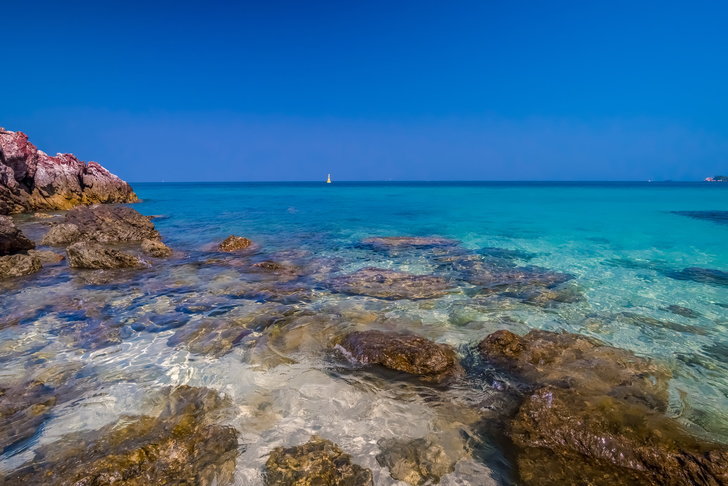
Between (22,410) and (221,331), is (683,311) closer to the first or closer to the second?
(221,331)

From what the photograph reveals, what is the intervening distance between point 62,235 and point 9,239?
3.99 m

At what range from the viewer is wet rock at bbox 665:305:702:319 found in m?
8.50

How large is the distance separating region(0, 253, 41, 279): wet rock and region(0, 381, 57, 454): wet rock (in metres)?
7.83

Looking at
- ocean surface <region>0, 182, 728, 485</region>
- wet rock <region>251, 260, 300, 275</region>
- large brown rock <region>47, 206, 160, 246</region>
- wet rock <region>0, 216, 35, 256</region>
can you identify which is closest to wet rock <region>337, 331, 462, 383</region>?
ocean surface <region>0, 182, 728, 485</region>

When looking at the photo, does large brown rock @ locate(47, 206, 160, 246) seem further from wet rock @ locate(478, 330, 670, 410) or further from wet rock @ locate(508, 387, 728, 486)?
wet rock @ locate(508, 387, 728, 486)

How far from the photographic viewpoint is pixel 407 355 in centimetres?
587

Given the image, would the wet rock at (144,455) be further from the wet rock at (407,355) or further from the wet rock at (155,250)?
the wet rock at (155,250)

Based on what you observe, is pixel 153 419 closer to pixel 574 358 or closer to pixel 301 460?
pixel 301 460

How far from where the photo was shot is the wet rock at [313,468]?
362 centimetres

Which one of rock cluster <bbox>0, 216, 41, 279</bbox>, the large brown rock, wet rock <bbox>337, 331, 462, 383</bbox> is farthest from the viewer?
the large brown rock

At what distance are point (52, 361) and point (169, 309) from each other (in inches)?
103

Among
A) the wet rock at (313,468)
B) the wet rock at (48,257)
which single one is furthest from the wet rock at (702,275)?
the wet rock at (48,257)

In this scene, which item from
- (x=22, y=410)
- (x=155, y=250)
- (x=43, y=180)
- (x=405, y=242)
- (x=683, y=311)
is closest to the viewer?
(x=22, y=410)

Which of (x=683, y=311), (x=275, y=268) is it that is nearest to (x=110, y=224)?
(x=275, y=268)
